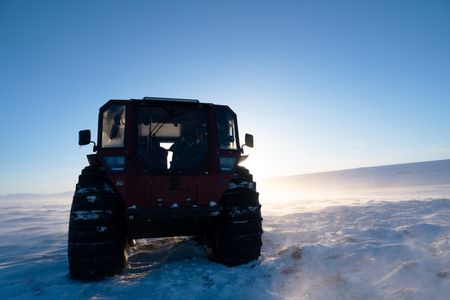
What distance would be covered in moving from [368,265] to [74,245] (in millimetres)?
4076

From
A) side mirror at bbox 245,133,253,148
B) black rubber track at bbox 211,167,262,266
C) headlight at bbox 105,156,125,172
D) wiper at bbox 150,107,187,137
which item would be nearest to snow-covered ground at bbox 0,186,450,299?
black rubber track at bbox 211,167,262,266

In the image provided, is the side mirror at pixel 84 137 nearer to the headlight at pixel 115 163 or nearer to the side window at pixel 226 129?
the headlight at pixel 115 163

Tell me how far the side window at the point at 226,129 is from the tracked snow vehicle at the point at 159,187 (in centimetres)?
2

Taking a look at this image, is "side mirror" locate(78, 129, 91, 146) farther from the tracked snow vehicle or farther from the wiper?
the wiper

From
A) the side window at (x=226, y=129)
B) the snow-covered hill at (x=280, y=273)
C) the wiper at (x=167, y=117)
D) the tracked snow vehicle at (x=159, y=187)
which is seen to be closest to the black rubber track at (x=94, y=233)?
the tracked snow vehicle at (x=159, y=187)

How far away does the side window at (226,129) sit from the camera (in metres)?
5.92

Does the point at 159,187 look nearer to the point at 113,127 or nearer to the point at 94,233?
the point at 94,233

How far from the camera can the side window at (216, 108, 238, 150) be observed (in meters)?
5.92

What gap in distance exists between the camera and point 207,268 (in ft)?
17.2

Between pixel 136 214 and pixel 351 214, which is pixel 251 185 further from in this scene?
pixel 351 214

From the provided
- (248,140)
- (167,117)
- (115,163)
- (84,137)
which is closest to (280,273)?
(248,140)

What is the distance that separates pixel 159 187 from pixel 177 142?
105 cm

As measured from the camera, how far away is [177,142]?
233 inches

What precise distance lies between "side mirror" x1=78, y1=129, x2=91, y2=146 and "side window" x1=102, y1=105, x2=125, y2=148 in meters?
0.23
